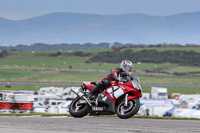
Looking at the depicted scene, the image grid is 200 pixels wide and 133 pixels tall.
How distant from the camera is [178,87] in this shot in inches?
5089

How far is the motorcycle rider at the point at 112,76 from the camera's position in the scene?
1688 cm

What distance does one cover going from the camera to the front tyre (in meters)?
17.5

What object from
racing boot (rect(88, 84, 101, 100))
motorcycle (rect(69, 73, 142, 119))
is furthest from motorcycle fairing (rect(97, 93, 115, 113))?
racing boot (rect(88, 84, 101, 100))

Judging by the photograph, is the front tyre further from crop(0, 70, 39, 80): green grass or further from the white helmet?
crop(0, 70, 39, 80): green grass

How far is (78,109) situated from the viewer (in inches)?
703

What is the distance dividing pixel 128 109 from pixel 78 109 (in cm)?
231

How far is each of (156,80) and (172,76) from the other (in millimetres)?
12065

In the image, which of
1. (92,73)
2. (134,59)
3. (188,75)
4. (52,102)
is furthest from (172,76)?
(52,102)

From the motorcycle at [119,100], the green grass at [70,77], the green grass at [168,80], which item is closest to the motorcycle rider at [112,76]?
the motorcycle at [119,100]

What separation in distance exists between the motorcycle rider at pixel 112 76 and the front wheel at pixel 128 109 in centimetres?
104

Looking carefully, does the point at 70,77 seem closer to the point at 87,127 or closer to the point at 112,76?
the point at 87,127

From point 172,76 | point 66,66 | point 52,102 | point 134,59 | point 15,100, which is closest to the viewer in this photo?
point 15,100

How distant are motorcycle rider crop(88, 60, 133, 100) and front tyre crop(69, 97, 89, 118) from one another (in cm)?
61

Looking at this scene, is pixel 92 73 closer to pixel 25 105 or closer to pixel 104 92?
pixel 25 105
